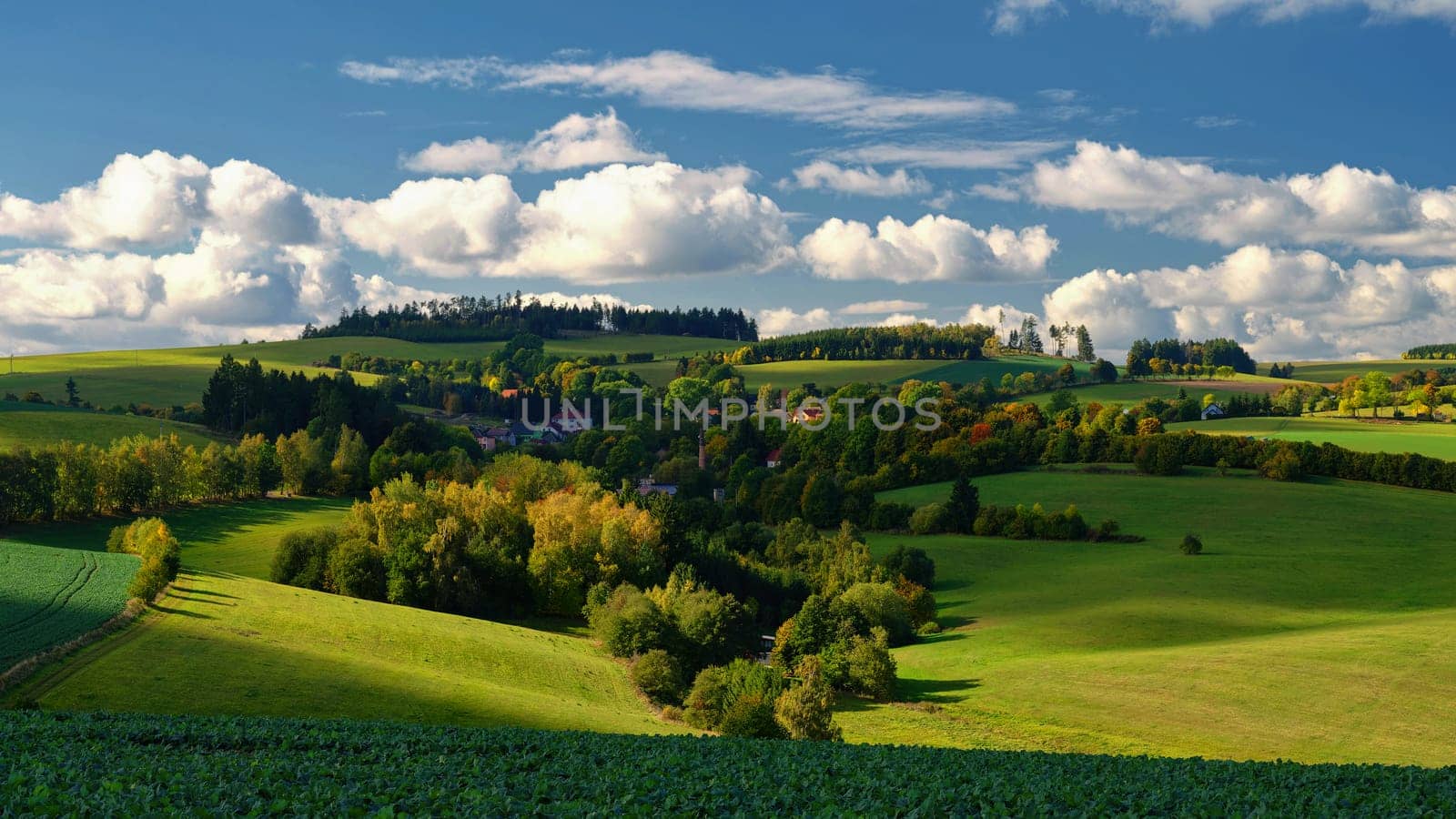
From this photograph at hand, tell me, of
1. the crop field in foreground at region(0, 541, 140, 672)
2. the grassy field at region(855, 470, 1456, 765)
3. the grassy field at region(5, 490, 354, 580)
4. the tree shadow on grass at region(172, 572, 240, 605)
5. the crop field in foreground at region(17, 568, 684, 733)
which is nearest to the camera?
the crop field in foreground at region(17, 568, 684, 733)

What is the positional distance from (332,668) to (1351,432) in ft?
428

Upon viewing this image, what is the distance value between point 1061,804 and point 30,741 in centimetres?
2316

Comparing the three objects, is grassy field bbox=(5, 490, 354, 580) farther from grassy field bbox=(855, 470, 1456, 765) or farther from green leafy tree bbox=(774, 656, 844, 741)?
grassy field bbox=(855, 470, 1456, 765)

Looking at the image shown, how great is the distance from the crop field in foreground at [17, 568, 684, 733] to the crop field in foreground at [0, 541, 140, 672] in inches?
94.4

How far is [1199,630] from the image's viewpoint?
72.0 m

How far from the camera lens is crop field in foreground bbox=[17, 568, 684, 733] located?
43.3 metres

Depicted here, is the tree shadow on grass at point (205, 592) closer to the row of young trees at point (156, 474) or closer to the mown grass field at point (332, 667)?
the mown grass field at point (332, 667)

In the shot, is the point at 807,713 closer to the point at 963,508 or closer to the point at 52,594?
the point at 52,594

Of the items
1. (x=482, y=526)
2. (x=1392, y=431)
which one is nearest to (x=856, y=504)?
(x=482, y=526)

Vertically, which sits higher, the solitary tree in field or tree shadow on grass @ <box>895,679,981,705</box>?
the solitary tree in field

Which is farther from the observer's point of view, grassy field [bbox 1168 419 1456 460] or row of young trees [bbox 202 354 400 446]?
row of young trees [bbox 202 354 400 446]

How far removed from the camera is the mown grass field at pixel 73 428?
124469 millimetres

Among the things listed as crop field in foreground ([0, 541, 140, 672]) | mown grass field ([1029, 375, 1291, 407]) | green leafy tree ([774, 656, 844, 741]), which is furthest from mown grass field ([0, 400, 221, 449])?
mown grass field ([1029, 375, 1291, 407])

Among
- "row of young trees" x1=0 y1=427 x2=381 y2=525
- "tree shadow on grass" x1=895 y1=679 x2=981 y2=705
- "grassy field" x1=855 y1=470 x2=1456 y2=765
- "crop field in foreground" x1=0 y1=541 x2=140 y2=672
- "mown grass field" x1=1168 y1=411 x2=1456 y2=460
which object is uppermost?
"mown grass field" x1=1168 y1=411 x2=1456 y2=460
